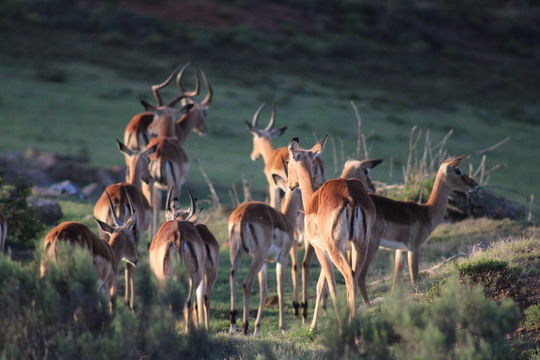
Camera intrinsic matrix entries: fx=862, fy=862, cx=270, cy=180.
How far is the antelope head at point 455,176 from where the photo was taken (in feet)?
33.1

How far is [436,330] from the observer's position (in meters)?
5.48

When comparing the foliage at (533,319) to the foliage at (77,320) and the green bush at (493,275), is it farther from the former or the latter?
the foliage at (77,320)

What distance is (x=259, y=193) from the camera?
1941 cm

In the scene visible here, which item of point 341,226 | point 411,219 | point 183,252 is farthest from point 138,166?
point 341,226

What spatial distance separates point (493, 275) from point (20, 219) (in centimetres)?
642

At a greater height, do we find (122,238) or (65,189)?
(122,238)

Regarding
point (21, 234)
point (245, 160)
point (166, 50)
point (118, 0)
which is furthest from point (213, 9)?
point (21, 234)

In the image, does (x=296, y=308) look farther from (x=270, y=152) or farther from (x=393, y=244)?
(x=270, y=152)

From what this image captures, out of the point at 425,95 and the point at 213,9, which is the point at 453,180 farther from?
the point at 213,9

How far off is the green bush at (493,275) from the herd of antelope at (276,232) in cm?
102

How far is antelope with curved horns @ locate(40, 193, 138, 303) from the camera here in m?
7.35

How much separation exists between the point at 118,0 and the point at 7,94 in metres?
17.5

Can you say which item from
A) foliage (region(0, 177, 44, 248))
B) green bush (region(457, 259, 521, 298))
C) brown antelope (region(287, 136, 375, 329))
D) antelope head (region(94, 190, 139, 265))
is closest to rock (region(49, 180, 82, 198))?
foliage (region(0, 177, 44, 248))

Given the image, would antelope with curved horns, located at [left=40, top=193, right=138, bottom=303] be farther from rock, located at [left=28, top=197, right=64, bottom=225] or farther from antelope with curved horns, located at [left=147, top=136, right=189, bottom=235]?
rock, located at [left=28, top=197, right=64, bottom=225]
